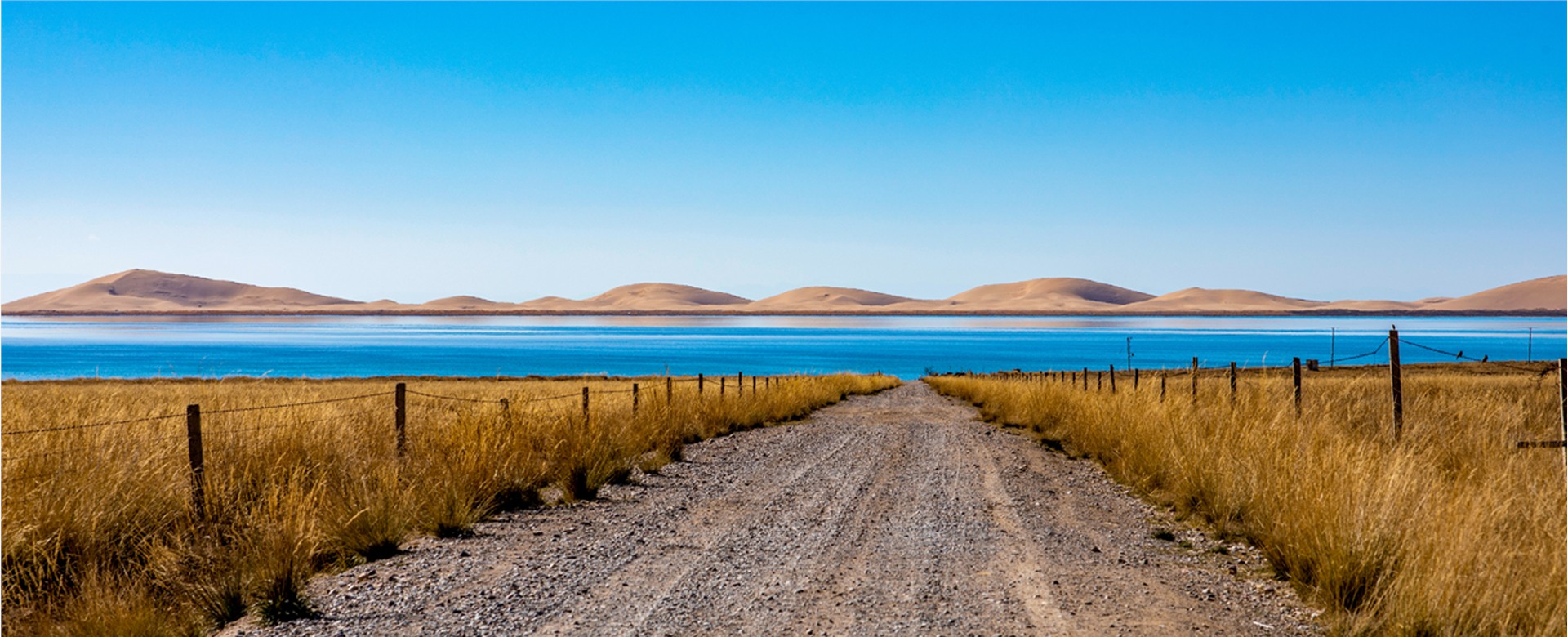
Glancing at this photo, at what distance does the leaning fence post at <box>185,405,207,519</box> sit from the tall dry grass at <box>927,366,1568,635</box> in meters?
8.34

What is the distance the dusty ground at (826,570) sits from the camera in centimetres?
566

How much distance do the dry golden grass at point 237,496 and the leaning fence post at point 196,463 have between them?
0.08 m

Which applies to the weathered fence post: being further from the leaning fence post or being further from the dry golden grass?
the leaning fence post

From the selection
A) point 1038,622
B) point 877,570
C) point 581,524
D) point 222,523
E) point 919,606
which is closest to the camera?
point 1038,622

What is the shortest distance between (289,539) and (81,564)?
1.73 meters

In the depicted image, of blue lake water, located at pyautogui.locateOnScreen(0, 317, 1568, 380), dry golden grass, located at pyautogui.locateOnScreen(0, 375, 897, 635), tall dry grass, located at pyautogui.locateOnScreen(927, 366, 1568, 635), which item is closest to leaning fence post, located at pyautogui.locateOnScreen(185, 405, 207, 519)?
dry golden grass, located at pyautogui.locateOnScreen(0, 375, 897, 635)

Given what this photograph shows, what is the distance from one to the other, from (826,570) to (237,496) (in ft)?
19.0

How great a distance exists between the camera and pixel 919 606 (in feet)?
19.4

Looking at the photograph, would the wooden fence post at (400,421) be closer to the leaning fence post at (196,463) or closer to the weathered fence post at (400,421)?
the weathered fence post at (400,421)

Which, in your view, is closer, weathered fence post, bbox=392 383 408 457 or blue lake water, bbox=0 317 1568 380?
weathered fence post, bbox=392 383 408 457

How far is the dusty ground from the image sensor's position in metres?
5.66

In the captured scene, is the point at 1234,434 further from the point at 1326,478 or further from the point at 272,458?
the point at 272,458

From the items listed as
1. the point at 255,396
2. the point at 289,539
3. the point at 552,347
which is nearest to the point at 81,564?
the point at 289,539

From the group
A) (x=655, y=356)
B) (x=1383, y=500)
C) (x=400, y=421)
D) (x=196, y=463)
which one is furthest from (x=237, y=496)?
(x=655, y=356)
